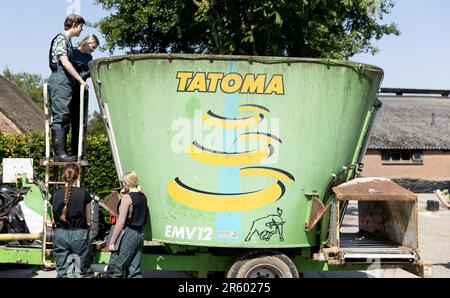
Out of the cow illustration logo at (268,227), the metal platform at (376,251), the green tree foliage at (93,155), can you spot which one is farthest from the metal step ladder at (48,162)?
the green tree foliage at (93,155)

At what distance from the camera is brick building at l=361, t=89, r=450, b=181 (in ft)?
113

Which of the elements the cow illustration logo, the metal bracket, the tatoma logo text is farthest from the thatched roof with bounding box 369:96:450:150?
the tatoma logo text

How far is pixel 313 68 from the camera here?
6305 mm

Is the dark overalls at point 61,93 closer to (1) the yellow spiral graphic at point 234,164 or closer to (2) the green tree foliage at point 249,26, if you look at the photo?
(1) the yellow spiral graphic at point 234,164

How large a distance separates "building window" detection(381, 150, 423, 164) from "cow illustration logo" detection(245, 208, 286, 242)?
30.0m

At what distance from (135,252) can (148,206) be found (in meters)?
0.58

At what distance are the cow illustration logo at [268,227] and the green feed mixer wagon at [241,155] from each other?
12 millimetres

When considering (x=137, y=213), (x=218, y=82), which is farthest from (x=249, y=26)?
(x=137, y=213)

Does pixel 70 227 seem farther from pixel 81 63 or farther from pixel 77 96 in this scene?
pixel 81 63

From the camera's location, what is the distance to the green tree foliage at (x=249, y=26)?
13234mm

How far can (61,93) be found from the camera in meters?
6.60

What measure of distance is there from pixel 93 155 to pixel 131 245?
6533mm

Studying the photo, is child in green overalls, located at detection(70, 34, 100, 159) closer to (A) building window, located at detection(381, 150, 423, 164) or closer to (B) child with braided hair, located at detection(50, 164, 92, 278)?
(B) child with braided hair, located at detection(50, 164, 92, 278)
